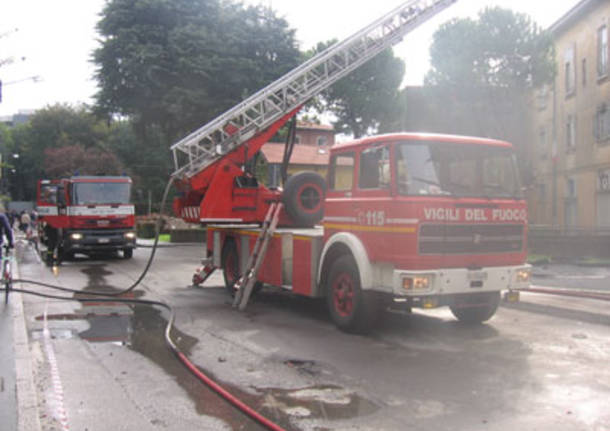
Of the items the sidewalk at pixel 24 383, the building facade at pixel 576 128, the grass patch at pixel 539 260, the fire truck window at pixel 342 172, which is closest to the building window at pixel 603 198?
the building facade at pixel 576 128

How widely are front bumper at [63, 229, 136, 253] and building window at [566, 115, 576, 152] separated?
21.2 meters

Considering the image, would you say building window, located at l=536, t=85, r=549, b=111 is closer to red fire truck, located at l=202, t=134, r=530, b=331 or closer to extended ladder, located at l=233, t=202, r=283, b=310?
extended ladder, located at l=233, t=202, r=283, b=310

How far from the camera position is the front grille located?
25.0ft

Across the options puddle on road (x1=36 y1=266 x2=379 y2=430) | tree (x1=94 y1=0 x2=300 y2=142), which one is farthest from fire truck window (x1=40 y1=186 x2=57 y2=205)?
puddle on road (x1=36 y1=266 x2=379 y2=430)

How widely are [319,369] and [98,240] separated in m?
15.2

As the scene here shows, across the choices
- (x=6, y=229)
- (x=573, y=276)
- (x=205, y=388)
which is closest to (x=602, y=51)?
(x=573, y=276)

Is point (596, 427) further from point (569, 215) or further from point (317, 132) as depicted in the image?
point (317, 132)

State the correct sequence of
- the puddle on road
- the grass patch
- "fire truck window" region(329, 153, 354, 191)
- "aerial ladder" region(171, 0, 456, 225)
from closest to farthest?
1. the puddle on road
2. "fire truck window" region(329, 153, 354, 191)
3. "aerial ladder" region(171, 0, 456, 225)
4. the grass patch

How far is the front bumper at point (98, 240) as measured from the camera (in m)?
20.0

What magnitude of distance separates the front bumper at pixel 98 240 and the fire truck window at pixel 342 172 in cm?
1307

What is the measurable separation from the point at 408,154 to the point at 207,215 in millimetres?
5187

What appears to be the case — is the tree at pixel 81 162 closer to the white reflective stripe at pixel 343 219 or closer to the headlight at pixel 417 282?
the white reflective stripe at pixel 343 219

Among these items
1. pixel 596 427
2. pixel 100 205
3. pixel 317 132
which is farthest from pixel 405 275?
pixel 317 132

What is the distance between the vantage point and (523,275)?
8367mm
